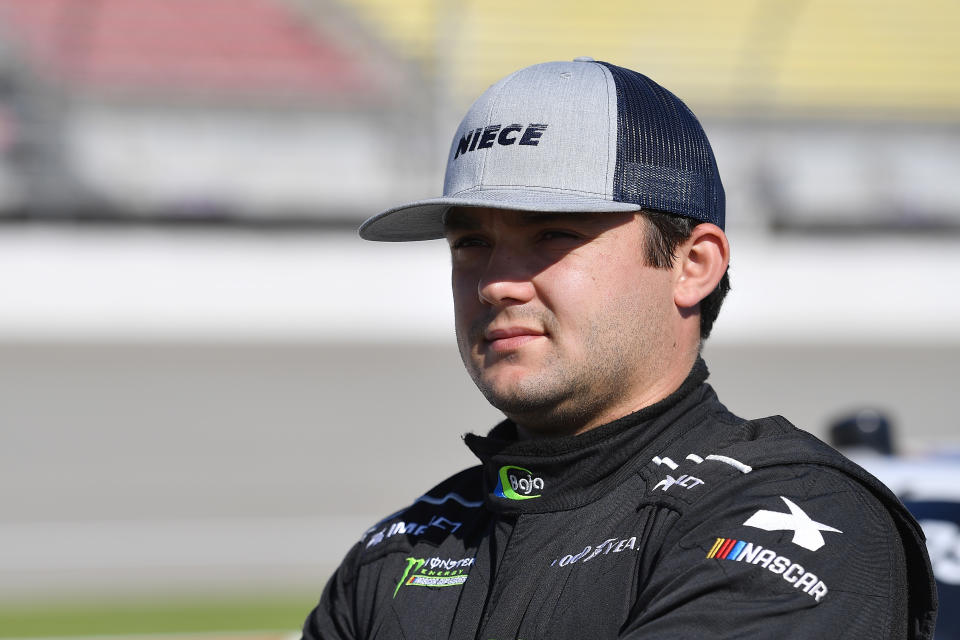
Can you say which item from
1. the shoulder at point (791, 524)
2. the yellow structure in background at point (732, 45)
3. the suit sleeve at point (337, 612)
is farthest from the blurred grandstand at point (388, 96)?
the shoulder at point (791, 524)

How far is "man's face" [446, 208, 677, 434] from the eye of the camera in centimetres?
174

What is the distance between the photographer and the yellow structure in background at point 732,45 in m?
15.3

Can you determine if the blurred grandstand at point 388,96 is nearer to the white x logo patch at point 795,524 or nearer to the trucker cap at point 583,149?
the trucker cap at point 583,149

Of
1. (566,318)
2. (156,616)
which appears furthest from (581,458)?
(156,616)

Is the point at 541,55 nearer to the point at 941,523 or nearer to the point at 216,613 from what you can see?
the point at 216,613

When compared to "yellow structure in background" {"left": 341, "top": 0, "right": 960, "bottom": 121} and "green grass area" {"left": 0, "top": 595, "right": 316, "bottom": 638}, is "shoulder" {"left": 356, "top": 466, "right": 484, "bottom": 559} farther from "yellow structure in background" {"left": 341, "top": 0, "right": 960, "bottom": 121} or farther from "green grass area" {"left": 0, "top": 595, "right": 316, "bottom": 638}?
"yellow structure in background" {"left": 341, "top": 0, "right": 960, "bottom": 121}

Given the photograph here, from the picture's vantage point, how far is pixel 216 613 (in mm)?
6859

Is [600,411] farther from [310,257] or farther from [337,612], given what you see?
[310,257]

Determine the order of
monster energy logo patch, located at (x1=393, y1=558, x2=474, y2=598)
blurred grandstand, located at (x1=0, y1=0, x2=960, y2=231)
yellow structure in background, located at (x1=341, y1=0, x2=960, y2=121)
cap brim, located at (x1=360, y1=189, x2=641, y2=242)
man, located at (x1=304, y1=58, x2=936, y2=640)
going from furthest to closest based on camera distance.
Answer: yellow structure in background, located at (x1=341, y1=0, x2=960, y2=121), blurred grandstand, located at (x1=0, y1=0, x2=960, y2=231), monster energy logo patch, located at (x1=393, y1=558, x2=474, y2=598), cap brim, located at (x1=360, y1=189, x2=641, y2=242), man, located at (x1=304, y1=58, x2=936, y2=640)

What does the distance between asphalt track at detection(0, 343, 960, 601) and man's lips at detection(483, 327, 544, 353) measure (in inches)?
235

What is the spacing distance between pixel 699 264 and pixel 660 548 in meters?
0.49

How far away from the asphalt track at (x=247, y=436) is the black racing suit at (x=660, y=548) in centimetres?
584

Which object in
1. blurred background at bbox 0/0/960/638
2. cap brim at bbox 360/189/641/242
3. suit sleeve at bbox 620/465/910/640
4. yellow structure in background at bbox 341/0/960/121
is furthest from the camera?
yellow structure in background at bbox 341/0/960/121

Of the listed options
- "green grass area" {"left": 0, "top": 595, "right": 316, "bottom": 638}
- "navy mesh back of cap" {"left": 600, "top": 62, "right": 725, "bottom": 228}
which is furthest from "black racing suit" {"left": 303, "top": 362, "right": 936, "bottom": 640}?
"green grass area" {"left": 0, "top": 595, "right": 316, "bottom": 638}
